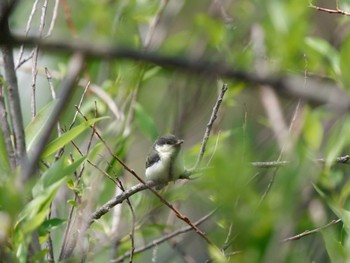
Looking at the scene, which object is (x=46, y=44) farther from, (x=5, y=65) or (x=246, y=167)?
(x=5, y=65)

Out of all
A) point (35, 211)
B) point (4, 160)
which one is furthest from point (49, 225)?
point (35, 211)

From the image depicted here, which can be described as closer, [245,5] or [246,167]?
[246,167]

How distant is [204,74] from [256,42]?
2.06 meters

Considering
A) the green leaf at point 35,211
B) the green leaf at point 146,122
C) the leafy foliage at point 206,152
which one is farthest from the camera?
the green leaf at point 146,122

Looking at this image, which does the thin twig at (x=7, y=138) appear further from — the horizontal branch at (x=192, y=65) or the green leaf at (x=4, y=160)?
the horizontal branch at (x=192, y=65)

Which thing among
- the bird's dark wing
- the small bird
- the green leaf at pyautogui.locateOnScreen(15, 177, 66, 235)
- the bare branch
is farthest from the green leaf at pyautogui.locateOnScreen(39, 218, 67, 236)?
the bird's dark wing

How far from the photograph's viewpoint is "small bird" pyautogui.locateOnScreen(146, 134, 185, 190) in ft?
9.48

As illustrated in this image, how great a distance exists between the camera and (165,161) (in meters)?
3.08

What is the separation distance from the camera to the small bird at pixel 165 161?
9.48ft

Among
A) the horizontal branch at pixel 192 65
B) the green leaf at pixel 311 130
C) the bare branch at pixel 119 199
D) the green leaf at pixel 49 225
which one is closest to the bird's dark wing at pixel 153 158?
the bare branch at pixel 119 199

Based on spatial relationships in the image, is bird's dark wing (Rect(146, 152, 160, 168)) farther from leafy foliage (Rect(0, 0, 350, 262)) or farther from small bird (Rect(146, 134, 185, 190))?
leafy foliage (Rect(0, 0, 350, 262))

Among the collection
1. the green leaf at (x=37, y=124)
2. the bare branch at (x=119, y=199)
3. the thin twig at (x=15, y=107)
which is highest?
the thin twig at (x=15, y=107)

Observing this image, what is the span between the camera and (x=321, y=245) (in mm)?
3182

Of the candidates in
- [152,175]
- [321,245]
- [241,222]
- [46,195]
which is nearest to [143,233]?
[152,175]
